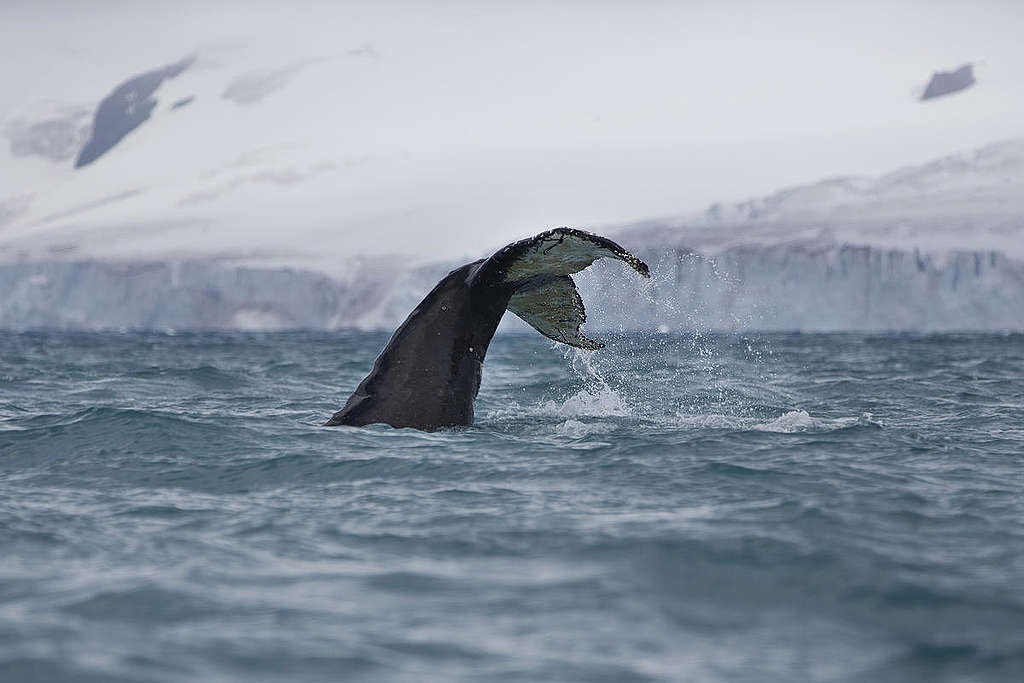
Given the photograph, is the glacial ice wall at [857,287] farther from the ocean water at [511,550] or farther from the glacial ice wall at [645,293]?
the ocean water at [511,550]

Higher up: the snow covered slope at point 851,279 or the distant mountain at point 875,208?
the distant mountain at point 875,208

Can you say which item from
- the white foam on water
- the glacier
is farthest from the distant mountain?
the white foam on water

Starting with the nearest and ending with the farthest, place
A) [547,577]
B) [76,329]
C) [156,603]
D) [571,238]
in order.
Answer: [156,603] → [547,577] → [571,238] → [76,329]

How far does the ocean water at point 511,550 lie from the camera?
392cm

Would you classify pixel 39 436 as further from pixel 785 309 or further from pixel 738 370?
pixel 785 309

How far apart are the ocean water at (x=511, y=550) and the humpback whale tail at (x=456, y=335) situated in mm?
251

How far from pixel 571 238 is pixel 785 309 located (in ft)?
191

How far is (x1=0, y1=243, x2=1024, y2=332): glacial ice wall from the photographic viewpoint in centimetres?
6281

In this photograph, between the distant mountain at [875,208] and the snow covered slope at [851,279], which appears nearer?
the snow covered slope at [851,279]

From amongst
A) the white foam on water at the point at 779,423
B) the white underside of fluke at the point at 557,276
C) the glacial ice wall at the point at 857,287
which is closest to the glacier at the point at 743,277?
the glacial ice wall at the point at 857,287

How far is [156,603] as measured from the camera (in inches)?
177

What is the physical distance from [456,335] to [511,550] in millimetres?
3396

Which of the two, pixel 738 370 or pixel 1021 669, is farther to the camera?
pixel 738 370

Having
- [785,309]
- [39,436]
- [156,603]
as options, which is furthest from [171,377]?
[785,309]
